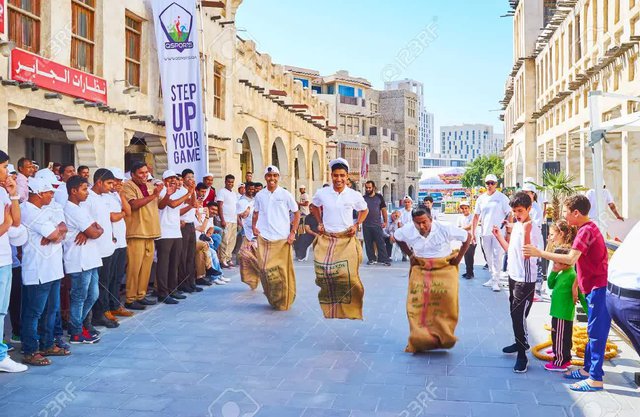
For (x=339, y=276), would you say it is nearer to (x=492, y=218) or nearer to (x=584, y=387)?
(x=584, y=387)

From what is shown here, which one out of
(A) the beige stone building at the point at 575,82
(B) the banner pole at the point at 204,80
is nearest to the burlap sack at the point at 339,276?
(A) the beige stone building at the point at 575,82

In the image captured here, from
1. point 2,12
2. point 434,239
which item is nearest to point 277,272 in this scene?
point 434,239

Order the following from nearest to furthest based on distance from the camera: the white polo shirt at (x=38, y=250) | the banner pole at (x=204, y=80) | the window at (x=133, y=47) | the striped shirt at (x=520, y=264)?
the striped shirt at (x=520, y=264), the white polo shirt at (x=38, y=250), the window at (x=133, y=47), the banner pole at (x=204, y=80)

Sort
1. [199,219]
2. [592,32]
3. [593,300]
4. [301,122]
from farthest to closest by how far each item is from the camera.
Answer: [301,122], [592,32], [199,219], [593,300]

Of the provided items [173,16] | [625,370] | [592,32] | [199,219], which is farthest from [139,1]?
[592,32]

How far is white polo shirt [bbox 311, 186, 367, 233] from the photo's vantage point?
7.32 meters

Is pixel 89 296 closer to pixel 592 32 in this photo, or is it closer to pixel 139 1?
pixel 139 1

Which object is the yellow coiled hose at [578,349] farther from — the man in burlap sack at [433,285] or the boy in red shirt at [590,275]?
the man in burlap sack at [433,285]

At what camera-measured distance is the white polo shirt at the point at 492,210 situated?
1028 centimetres

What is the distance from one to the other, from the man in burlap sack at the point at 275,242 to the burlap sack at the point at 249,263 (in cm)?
76

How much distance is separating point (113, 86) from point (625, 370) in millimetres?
10573

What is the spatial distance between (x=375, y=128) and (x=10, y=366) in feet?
201

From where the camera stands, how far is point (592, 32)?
779 inches

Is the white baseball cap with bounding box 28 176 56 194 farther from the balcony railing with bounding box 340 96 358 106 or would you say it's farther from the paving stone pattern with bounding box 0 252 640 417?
the balcony railing with bounding box 340 96 358 106
